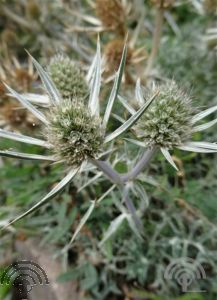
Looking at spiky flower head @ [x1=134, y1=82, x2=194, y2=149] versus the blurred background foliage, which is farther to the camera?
the blurred background foliage

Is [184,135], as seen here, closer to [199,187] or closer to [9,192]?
[199,187]

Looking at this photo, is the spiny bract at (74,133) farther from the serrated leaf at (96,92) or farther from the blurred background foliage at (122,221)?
the blurred background foliage at (122,221)

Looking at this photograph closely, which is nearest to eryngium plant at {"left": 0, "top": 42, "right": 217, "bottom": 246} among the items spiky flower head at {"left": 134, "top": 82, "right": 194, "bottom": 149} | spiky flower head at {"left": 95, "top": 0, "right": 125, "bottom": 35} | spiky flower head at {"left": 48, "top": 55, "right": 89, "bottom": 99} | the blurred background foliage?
spiky flower head at {"left": 134, "top": 82, "right": 194, "bottom": 149}

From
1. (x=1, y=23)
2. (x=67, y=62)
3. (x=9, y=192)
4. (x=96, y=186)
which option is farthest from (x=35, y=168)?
(x=1, y=23)

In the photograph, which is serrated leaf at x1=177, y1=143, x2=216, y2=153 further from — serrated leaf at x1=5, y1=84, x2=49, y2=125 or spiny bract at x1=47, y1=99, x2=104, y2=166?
serrated leaf at x1=5, y1=84, x2=49, y2=125

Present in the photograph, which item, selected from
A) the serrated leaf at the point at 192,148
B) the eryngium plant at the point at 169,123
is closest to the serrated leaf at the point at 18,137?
the eryngium plant at the point at 169,123

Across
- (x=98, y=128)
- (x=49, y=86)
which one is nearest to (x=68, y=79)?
(x=49, y=86)

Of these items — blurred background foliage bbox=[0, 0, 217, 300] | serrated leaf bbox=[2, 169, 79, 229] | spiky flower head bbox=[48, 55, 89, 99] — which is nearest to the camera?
serrated leaf bbox=[2, 169, 79, 229]
